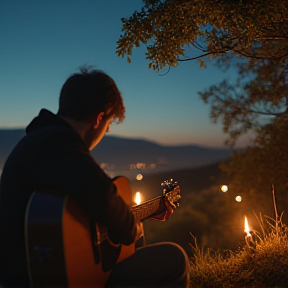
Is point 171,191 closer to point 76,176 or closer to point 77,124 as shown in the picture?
point 77,124

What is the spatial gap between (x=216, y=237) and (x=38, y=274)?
490cm

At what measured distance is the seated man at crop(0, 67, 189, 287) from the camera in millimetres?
2156

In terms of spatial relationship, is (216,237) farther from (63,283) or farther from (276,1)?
(63,283)

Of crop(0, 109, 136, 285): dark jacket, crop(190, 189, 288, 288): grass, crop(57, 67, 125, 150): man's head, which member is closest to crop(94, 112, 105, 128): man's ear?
crop(57, 67, 125, 150): man's head

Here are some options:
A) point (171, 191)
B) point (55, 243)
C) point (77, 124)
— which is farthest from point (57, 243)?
point (171, 191)

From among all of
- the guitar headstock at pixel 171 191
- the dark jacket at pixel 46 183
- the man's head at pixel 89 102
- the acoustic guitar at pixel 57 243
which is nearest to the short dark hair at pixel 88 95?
the man's head at pixel 89 102

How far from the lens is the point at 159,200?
331 centimetres

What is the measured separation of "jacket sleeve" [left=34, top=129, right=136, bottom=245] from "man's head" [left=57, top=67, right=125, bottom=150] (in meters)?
0.30

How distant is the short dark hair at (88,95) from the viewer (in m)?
2.52

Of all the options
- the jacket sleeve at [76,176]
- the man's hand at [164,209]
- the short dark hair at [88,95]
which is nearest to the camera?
the jacket sleeve at [76,176]

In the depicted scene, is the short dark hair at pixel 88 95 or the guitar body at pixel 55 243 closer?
the guitar body at pixel 55 243

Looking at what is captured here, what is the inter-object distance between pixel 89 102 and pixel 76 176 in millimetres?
601

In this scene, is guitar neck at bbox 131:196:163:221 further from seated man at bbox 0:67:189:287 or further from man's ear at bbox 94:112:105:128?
man's ear at bbox 94:112:105:128

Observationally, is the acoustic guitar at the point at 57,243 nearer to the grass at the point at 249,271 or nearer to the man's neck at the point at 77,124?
the man's neck at the point at 77,124
